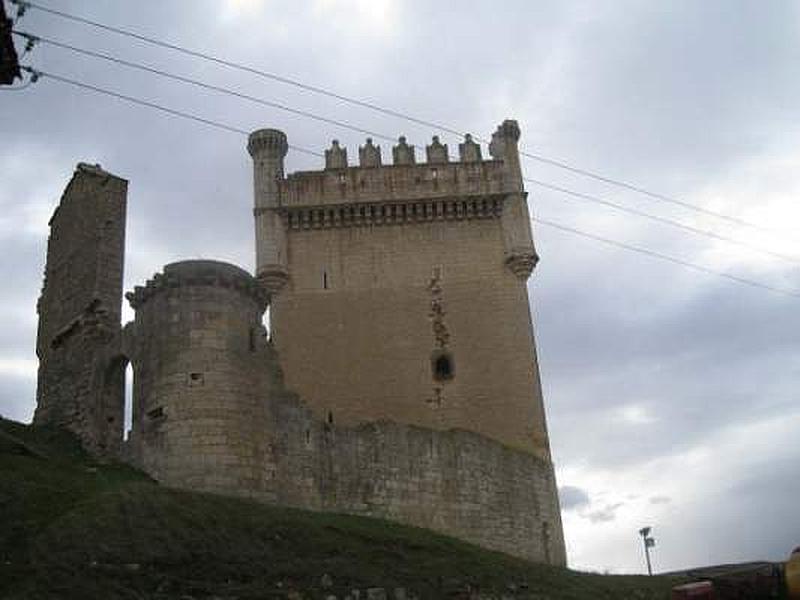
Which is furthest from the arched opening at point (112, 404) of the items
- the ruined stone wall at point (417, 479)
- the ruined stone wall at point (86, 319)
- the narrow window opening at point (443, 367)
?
the narrow window opening at point (443, 367)

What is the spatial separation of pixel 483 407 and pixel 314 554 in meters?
15.6

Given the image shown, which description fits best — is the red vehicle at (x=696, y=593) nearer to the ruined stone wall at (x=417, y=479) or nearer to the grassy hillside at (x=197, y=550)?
the grassy hillside at (x=197, y=550)

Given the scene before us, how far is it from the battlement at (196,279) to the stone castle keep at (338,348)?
0.04 meters

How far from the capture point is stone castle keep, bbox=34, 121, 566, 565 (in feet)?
59.5

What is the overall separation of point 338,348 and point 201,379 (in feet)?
40.2

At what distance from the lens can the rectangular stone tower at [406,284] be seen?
2936 cm

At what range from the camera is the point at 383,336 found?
30250mm

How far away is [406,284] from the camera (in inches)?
1226

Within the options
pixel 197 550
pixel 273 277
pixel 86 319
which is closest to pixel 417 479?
pixel 86 319

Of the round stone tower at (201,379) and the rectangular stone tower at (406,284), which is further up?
the rectangular stone tower at (406,284)

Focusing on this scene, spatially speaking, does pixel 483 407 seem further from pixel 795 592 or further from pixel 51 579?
pixel 51 579

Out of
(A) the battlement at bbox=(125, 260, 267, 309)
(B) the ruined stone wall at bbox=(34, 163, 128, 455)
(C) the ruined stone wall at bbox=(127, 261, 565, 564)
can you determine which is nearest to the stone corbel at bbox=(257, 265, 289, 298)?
(B) the ruined stone wall at bbox=(34, 163, 128, 455)

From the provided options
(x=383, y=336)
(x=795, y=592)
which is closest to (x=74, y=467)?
(x=795, y=592)

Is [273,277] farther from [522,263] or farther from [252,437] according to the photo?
[252,437]
